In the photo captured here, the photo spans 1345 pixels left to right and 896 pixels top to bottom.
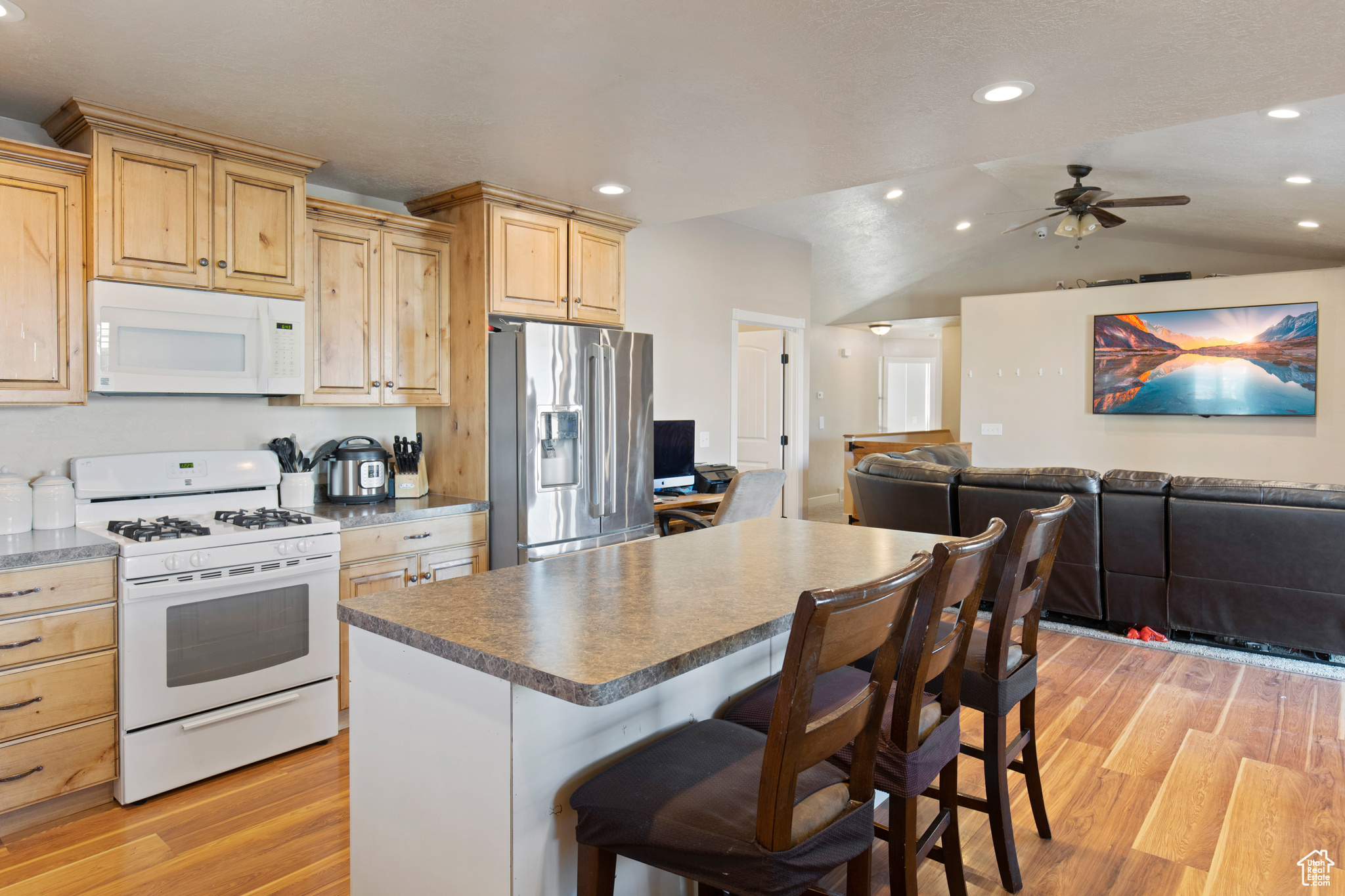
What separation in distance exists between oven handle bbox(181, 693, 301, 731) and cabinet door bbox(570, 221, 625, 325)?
7.26 feet

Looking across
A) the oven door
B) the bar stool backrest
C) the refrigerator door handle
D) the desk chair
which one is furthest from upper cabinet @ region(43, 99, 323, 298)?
the bar stool backrest

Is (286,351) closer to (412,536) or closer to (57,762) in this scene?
(412,536)

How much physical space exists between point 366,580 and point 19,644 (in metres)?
1.11

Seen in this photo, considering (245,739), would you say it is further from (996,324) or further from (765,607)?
(996,324)

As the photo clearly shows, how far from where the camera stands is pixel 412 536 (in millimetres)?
3318

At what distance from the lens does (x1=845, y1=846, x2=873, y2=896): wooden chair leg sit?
1.30m

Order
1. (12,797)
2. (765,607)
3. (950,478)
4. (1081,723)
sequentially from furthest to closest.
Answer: (950,478), (1081,723), (12,797), (765,607)

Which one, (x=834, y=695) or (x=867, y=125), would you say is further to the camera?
(x=867, y=125)

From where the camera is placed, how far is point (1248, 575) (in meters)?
3.74

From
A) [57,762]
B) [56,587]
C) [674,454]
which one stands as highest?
[674,454]

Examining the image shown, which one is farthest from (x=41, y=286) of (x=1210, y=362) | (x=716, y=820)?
(x=1210, y=362)

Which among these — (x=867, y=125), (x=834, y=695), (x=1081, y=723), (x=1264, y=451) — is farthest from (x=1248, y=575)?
(x=1264, y=451)

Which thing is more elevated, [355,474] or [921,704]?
[355,474]

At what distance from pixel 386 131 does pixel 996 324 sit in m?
7.40
